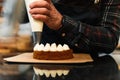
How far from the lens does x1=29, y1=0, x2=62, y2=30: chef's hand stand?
0.82 meters

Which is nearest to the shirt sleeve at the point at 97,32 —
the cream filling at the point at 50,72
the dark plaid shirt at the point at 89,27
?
the dark plaid shirt at the point at 89,27

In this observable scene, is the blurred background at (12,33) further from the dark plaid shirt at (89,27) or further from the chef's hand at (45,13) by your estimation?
the chef's hand at (45,13)

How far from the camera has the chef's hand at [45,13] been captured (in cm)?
82

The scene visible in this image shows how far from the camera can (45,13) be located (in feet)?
2.91

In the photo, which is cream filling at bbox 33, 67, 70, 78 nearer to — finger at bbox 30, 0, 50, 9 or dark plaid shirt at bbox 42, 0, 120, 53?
finger at bbox 30, 0, 50, 9

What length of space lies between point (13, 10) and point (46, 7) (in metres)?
0.61

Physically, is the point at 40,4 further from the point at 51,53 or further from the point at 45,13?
the point at 51,53

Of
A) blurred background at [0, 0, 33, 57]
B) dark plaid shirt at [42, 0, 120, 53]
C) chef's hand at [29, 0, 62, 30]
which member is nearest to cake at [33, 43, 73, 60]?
chef's hand at [29, 0, 62, 30]

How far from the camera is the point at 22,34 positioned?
160cm

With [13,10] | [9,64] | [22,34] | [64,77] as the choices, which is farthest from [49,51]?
[22,34]

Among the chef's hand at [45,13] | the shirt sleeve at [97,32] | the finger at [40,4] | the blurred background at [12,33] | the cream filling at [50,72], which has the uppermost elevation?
the finger at [40,4]

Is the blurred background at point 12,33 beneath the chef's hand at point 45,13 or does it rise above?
beneath

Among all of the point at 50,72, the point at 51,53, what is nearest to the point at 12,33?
the point at 51,53

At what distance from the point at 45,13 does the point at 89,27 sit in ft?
0.63
